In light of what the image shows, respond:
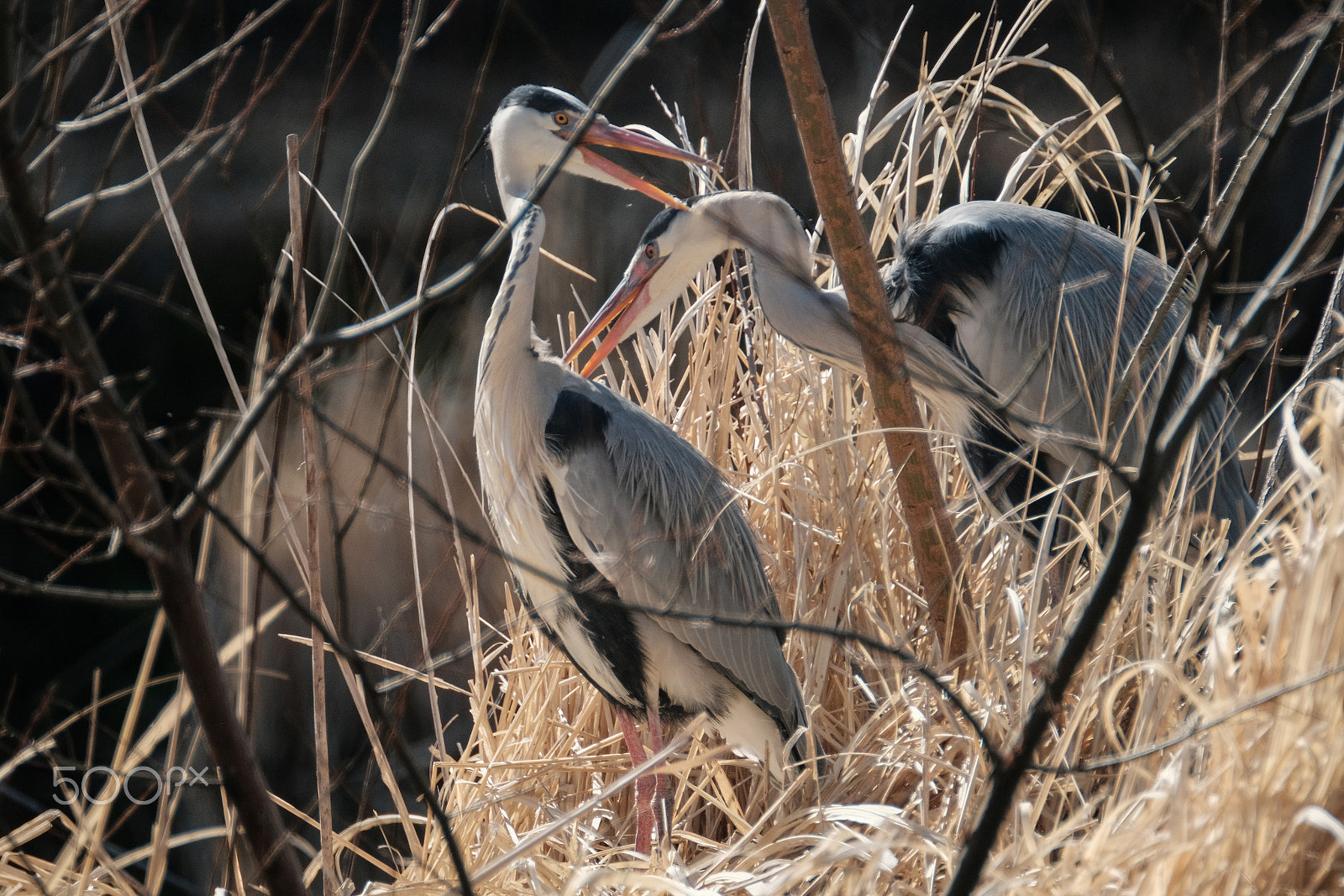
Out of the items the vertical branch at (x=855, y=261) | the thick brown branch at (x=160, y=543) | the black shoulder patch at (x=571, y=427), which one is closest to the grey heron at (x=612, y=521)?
the black shoulder patch at (x=571, y=427)

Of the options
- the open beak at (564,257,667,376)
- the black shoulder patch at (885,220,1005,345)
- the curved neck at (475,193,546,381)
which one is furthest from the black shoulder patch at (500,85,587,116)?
the black shoulder patch at (885,220,1005,345)

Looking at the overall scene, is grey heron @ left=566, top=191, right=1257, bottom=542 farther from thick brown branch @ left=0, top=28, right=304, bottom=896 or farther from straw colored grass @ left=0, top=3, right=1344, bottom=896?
thick brown branch @ left=0, top=28, right=304, bottom=896

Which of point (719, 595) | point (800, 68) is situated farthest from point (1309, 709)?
point (719, 595)

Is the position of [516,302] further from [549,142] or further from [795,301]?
[795,301]

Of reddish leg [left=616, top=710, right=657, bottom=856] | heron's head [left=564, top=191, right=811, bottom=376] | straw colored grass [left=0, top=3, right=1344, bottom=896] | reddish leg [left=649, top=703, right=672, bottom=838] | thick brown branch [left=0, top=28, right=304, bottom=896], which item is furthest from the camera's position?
heron's head [left=564, top=191, right=811, bottom=376]

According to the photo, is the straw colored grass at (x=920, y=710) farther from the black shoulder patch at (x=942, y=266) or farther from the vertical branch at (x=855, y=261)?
the black shoulder patch at (x=942, y=266)

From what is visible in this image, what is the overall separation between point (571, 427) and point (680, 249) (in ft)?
1.22

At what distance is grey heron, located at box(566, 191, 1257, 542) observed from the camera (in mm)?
1873

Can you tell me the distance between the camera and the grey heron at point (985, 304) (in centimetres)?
187

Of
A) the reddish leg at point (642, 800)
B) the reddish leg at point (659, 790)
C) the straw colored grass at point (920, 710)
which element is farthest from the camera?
the reddish leg at point (642, 800)

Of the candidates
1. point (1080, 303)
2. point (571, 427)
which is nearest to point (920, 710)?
point (571, 427)

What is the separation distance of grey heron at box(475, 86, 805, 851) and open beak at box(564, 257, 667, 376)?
82 millimetres

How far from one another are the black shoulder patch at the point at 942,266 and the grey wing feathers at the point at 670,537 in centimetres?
46

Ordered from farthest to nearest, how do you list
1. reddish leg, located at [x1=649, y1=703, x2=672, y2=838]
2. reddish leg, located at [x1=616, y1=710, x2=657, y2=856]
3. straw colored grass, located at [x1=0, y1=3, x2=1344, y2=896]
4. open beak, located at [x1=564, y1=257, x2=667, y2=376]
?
open beak, located at [x1=564, y1=257, x2=667, y2=376]
reddish leg, located at [x1=616, y1=710, x2=657, y2=856]
reddish leg, located at [x1=649, y1=703, x2=672, y2=838]
straw colored grass, located at [x1=0, y1=3, x2=1344, y2=896]
